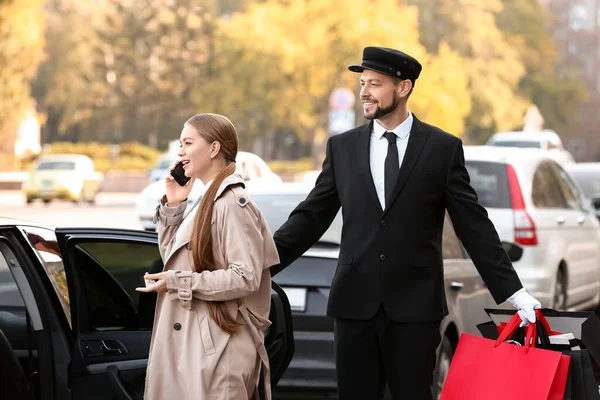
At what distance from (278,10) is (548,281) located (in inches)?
1611

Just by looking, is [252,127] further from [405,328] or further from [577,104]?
[405,328]

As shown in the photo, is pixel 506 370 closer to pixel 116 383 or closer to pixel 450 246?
pixel 116 383

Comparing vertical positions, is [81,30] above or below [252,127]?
above

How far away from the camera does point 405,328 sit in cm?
444

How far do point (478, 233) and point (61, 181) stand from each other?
36.2 meters

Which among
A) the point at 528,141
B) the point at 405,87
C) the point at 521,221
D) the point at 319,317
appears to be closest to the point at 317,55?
the point at 528,141

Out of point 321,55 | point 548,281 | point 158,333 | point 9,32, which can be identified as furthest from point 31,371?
point 321,55

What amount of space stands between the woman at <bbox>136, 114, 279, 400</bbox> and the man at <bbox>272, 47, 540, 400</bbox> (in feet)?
2.18

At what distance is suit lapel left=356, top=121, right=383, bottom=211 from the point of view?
4512 mm

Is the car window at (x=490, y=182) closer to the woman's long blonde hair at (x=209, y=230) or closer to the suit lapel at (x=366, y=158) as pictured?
the suit lapel at (x=366, y=158)

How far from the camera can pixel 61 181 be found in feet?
131

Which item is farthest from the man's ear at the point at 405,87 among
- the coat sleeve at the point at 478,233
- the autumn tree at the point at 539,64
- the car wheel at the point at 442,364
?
the autumn tree at the point at 539,64

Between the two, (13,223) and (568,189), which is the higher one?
(13,223)

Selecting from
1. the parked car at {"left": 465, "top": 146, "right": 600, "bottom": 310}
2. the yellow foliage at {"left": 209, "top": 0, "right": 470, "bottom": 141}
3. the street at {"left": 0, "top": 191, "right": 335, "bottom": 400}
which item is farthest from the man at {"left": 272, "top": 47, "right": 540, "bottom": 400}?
the yellow foliage at {"left": 209, "top": 0, "right": 470, "bottom": 141}
